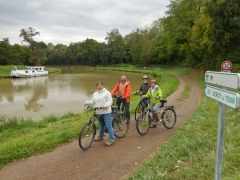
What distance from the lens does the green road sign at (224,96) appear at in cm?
187

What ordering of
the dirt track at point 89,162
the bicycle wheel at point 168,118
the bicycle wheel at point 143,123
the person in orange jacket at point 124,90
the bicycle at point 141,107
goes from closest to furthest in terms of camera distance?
the dirt track at point 89,162
the bicycle wheel at point 143,123
the bicycle wheel at point 168,118
the person in orange jacket at point 124,90
the bicycle at point 141,107

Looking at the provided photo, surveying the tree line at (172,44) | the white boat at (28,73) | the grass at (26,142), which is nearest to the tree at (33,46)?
the tree line at (172,44)

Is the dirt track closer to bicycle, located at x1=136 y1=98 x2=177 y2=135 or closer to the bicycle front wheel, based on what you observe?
the bicycle front wheel

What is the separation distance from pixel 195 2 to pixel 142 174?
32.1 meters

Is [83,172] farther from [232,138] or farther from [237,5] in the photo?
[237,5]

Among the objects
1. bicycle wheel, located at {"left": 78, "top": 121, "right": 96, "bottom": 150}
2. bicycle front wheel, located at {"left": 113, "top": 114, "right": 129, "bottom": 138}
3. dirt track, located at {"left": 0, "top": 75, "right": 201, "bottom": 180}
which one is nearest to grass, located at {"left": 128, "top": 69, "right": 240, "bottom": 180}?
dirt track, located at {"left": 0, "top": 75, "right": 201, "bottom": 180}

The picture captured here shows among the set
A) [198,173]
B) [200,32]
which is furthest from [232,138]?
[200,32]

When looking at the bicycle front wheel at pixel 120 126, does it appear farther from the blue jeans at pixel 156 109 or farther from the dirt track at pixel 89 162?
the blue jeans at pixel 156 109

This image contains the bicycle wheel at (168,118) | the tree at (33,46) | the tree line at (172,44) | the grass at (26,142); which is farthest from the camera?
the tree at (33,46)

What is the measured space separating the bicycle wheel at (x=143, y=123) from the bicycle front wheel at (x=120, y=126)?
410 mm

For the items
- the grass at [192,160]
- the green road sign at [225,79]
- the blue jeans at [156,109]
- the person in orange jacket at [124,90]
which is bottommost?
the grass at [192,160]

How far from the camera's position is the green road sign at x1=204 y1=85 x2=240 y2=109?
1.87 metres

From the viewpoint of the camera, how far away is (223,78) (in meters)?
2.12

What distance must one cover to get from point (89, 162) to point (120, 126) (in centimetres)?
172
